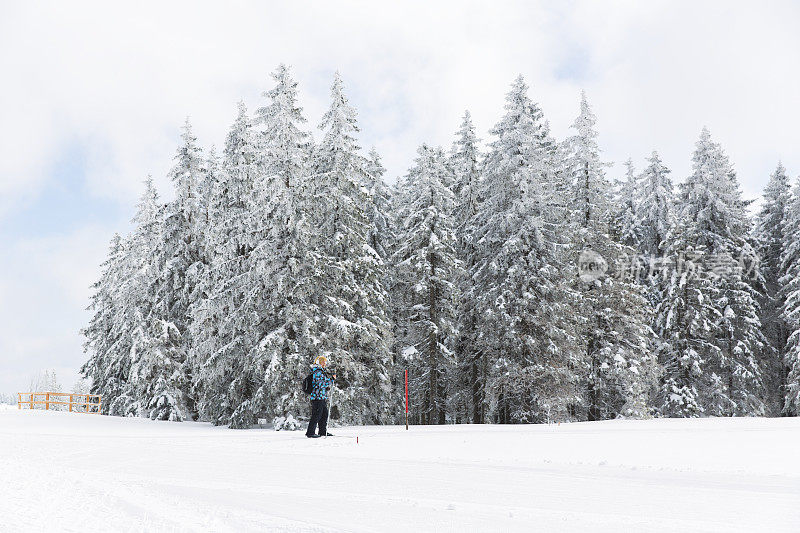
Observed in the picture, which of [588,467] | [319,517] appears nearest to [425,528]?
[319,517]

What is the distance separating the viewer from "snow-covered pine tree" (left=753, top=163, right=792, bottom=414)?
3853 cm

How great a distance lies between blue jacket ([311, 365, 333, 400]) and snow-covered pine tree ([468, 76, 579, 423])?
40.8 feet

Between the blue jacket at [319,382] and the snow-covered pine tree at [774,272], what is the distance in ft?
105

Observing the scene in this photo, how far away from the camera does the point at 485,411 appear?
30.7 m

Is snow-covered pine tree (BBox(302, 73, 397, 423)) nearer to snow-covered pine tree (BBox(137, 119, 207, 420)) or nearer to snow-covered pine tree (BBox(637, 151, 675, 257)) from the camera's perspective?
snow-covered pine tree (BBox(137, 119, 207, 420))

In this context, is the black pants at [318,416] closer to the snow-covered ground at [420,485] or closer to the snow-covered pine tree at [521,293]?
the snow-covered ground at [420,485]

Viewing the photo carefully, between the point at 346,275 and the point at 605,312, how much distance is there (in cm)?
1290

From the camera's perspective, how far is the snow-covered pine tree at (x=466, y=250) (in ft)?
100.0

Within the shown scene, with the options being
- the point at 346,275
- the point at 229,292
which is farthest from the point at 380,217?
the point at 229,292

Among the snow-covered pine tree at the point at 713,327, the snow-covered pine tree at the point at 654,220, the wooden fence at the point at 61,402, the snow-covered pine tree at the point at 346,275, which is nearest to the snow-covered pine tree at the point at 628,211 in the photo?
the snow-covered pine tree at the point at 654,220

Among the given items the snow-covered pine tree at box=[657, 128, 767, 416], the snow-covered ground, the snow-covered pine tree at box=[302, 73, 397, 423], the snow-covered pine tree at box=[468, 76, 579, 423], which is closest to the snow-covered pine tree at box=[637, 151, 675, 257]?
the snow-covered pine tree at box=[657, 128, 767, 416]

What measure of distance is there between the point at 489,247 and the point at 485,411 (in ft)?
26.9

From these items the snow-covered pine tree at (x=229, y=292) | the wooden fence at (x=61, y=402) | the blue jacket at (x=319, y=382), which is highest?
the snow-covered pine tree at (x=229, y=292)

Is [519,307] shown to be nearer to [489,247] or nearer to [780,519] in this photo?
[489,247]
